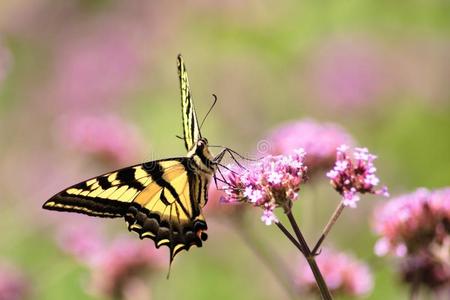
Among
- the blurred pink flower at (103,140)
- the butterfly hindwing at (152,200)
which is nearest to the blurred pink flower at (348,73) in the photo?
the blurred pink flower at (103,140)

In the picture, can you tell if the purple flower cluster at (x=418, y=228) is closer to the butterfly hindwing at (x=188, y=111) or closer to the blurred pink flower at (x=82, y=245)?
the butterfly hindwing at (x=188, y=111)

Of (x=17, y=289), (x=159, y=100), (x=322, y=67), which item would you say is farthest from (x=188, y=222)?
(x=159, y=100)

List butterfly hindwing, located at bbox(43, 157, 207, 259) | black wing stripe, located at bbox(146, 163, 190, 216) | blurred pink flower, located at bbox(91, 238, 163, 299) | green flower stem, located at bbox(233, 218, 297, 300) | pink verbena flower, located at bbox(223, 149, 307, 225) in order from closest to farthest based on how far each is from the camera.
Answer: pink verbena flower, located at bbox(223, 149, 307, 225), butterfly hindwing, located at bbox(43, 157, 207, 259), black wing stripe, located at bbox(146, 163, 190, 216), green flower stem, located at bbox(233, 218, 297, 300), blurred pink flower, located at bbox(91, 238, 163, 299)

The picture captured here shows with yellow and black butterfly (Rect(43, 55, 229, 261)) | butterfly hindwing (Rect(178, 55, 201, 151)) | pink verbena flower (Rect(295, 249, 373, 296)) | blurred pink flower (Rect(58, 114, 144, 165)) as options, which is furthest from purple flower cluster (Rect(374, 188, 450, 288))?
blurred pink flower (Rect(58, 114, 144, 165))

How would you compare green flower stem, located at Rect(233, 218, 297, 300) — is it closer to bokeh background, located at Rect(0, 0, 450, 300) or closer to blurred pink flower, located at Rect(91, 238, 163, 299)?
bokeh background, located at Rect(0, 0, 450, 300)

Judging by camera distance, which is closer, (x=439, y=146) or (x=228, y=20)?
(x=439, y=146)

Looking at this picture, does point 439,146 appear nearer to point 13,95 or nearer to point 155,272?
point 155,272

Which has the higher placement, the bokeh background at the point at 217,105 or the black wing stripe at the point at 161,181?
the bokeh background at the point at 217,105
